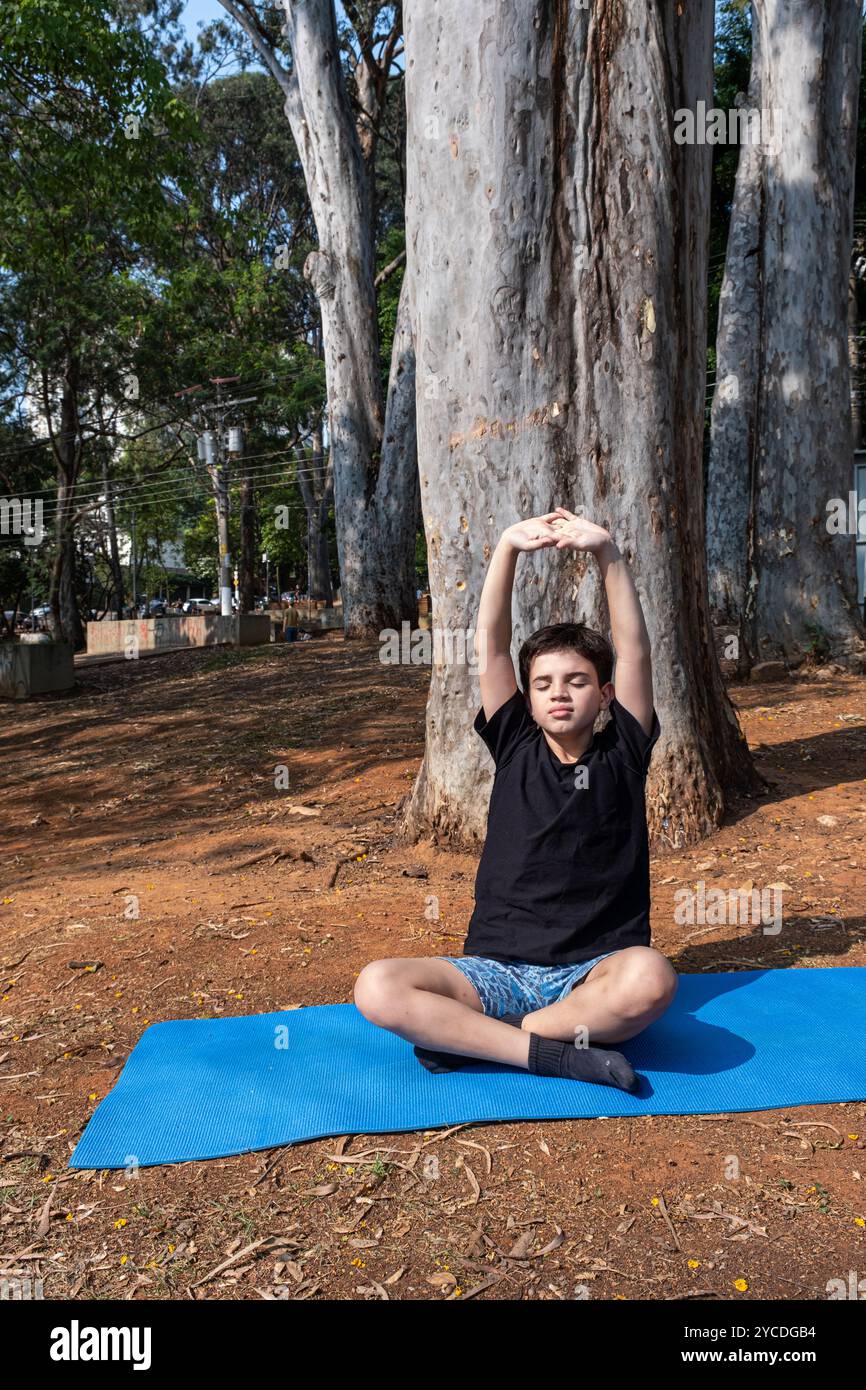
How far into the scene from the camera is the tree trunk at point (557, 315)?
5289 millimetres

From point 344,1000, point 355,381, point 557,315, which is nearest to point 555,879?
point 344,1000

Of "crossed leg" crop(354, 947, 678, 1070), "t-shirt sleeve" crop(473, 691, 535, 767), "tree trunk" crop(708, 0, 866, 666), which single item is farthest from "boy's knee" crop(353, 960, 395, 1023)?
"tree trunk" crop(708, 0, 866, 666)

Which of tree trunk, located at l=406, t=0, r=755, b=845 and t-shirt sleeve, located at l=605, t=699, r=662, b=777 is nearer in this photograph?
t-shirt sleeve, located at l=605, t=699, r=662, b=777

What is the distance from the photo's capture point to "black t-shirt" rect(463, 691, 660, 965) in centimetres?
348

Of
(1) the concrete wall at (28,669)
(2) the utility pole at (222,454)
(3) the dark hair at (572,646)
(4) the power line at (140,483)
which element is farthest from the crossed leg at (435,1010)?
(4) the power line at (140,483)

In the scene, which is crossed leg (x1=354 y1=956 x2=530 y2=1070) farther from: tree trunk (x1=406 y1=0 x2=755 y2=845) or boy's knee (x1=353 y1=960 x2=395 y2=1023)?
tree trunk (x1=406 y1=0 x2=755 y2=845)

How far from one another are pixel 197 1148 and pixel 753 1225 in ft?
4.67

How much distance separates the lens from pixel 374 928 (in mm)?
4777

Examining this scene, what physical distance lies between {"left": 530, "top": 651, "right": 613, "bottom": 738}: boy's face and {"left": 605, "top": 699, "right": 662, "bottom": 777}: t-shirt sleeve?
0.38ft

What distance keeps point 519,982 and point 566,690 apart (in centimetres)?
90

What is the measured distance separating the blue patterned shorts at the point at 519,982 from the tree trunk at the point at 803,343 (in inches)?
284
